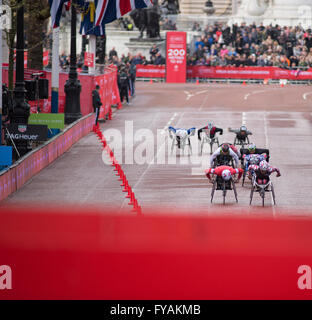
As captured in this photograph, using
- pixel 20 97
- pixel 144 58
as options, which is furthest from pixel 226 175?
pixel 144 58

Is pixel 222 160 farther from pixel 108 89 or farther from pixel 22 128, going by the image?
pixel 108 89

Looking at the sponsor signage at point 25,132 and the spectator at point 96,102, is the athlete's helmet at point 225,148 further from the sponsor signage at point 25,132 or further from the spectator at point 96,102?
the spectator at point 96,102

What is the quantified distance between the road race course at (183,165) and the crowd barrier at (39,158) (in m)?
0.21

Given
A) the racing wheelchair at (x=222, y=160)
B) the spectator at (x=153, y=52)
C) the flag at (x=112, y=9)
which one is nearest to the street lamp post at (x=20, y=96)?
the racing wheelchair at (x=222, y=160)

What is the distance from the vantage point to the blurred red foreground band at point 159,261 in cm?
697

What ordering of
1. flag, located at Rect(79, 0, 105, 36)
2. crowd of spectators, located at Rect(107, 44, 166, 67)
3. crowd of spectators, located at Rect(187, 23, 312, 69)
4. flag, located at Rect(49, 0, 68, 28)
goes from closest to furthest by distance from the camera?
flag, located at Rect(49, 0, 68, 28) < flag, located at Rect(79, 0, 105, 36) < crowd of spectators, located at Rect(187, 23, 312, 69) < crowd of spectators, located at Rect(107, 44, 166, 67)

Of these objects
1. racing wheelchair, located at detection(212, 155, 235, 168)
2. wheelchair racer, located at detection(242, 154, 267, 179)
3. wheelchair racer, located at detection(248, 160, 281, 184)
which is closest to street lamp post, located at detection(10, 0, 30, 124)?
racing wheelchair, located at detection(212, 155, 235, 168)

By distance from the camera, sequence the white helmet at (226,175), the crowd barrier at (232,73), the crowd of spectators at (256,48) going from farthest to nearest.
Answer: the crowd barrier at (232,73)
the crowd of spectators at (256,48)
the white helmet at (226,175)

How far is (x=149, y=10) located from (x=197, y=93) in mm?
14508

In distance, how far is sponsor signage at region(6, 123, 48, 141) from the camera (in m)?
24.2

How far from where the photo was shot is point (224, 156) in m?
21.5

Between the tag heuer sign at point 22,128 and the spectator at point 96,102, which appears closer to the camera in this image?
the tag heuer sign at point 22,128

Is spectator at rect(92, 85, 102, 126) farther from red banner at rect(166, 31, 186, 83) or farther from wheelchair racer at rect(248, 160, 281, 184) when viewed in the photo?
red banner at rect(166, 31, 186, 83)

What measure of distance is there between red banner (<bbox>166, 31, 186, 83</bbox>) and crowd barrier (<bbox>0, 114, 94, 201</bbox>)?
26052 millimetres
